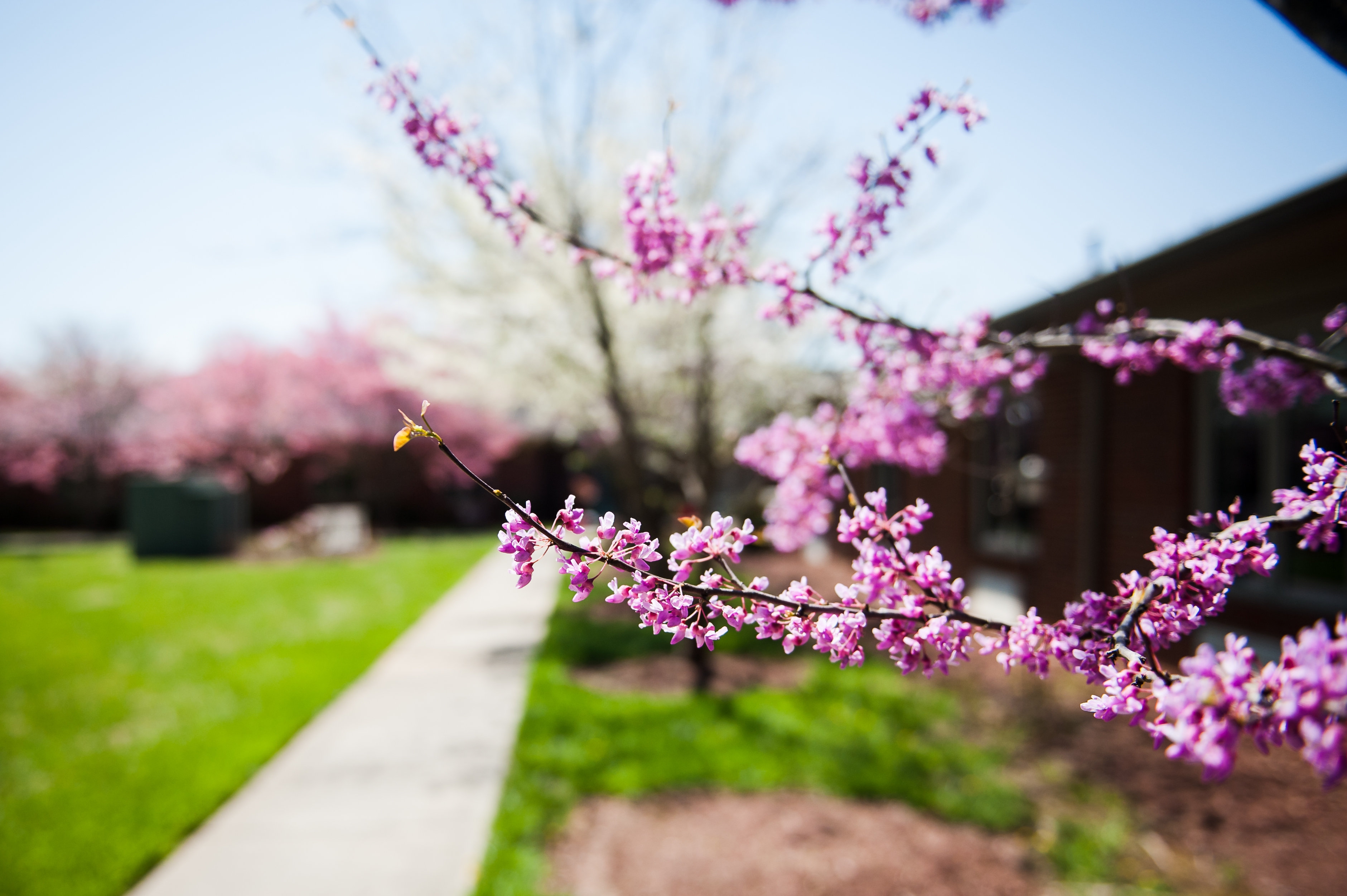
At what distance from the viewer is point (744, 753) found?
167 inches

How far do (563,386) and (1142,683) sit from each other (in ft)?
23.9

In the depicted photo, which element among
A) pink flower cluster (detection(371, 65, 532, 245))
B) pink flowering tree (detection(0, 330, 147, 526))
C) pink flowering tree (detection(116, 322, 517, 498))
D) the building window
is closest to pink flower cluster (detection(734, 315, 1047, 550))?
pink flower cluster (detection(371, 65, 532, 245))

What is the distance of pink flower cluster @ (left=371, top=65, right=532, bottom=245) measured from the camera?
192 centimetres

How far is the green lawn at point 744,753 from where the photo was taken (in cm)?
356

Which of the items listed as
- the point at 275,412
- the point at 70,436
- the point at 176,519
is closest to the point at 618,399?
A: the point at 176,519

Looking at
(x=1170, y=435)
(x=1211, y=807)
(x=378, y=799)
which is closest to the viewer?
(x=1211, y=807)

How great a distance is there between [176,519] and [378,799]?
39.4 feet

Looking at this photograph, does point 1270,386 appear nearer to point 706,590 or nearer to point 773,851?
point 706,590

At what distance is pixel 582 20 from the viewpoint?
224 inches

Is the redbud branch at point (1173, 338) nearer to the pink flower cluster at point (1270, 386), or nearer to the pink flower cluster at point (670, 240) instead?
the pink flower cluster at point (1270, 386)

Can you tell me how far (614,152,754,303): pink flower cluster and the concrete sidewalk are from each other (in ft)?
8.83

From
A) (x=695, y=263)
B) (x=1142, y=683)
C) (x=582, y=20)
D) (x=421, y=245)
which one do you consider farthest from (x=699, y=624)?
(x=421, y=245)

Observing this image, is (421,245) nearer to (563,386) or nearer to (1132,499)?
(563,386)

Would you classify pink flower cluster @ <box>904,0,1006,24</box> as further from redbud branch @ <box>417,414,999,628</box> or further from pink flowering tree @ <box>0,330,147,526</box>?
pink flowering tree @ <box>0,330,147,526</box>
